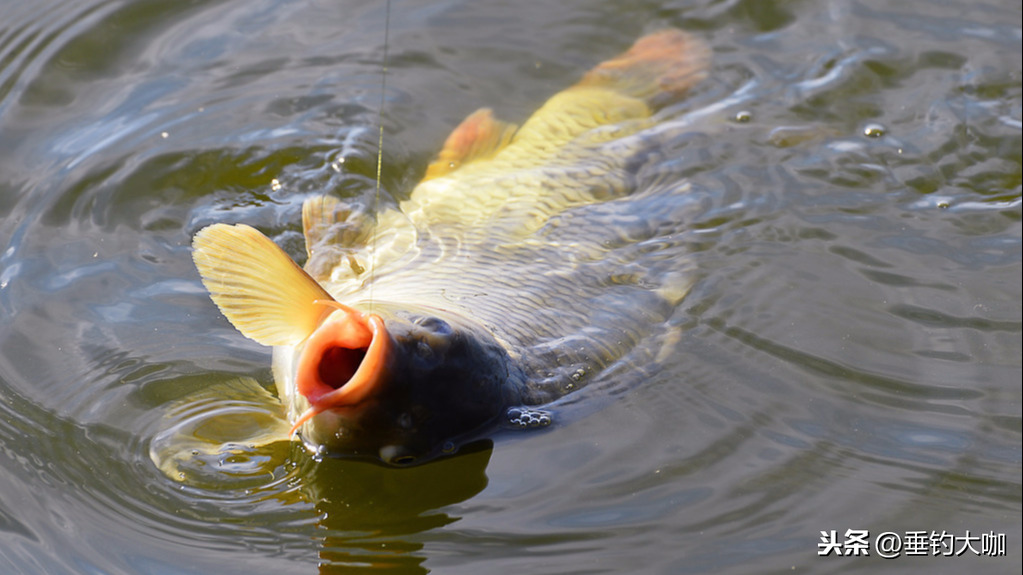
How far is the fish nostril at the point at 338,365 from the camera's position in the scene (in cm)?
239

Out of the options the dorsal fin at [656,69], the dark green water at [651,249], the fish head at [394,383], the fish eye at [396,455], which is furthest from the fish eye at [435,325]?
the dorsal fin at [656,69]

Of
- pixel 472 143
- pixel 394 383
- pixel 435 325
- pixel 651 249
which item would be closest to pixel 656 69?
pixel 472 143

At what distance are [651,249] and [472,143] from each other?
830 mm

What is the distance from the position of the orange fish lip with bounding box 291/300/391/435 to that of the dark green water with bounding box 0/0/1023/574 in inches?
19.4

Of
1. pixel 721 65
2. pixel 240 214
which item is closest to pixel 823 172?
pixel 721 65

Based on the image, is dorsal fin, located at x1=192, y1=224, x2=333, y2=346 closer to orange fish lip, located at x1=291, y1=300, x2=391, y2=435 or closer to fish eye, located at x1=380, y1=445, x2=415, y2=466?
orange fish lip, located at x1=291, y1=300, x2=391, y2=435

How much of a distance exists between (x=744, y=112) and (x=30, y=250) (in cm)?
280

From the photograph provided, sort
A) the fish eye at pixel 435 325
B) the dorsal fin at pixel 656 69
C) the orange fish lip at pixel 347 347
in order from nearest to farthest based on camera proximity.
→ the orange fish lip at pixel 347 347 → the fish eye at pixel 435 325 → the dorsal fin at pixel 656 69

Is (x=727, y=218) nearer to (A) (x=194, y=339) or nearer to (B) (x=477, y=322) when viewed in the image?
(B) (x=477, y=322)

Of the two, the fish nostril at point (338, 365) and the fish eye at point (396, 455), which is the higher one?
the fish nostril at point (338, 365)

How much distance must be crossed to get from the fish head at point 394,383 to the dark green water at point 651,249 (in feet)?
0.42

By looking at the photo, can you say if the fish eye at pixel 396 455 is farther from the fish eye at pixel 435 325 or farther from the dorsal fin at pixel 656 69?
the dorsal fin at pixel 656 69

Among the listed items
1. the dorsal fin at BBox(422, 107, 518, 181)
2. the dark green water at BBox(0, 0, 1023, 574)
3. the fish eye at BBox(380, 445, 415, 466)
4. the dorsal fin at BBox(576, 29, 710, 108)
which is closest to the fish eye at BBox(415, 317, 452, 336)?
the fish eye at BBox(380, 445, 415, 466)

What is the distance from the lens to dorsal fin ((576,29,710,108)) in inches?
186
